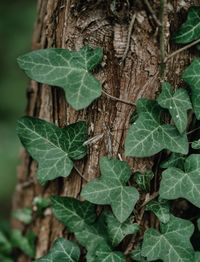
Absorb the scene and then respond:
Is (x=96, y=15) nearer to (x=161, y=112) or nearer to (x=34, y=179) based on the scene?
(x=161, y=112)

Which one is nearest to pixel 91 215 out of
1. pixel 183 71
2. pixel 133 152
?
pixel 133 152

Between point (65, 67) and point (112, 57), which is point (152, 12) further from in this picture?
point (65, 67)

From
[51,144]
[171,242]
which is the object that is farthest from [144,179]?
[51,144]

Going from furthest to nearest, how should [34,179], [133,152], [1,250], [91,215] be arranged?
1. [1,250]
2. [34,179]
3. [91,215]
4. [133,152]

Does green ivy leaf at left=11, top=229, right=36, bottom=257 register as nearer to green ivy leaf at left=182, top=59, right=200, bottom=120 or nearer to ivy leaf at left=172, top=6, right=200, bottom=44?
green ivy leaf at left=182, top=59, right=200, bottom=120

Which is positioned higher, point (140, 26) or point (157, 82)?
point (140, 26)

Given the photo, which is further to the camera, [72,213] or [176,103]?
[72,213]
